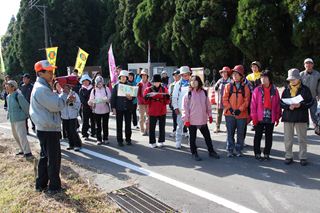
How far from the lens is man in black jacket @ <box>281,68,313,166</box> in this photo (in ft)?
21.3

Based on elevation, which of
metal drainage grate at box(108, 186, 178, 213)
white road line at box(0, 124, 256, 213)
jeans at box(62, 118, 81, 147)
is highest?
jeans at box(62, 118, 81, 147)

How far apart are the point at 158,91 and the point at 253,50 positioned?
11535 millimetres

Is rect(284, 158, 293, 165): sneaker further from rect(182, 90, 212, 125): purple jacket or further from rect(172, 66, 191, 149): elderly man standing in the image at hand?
rect(172, 66, 191, 149): elderly man standing

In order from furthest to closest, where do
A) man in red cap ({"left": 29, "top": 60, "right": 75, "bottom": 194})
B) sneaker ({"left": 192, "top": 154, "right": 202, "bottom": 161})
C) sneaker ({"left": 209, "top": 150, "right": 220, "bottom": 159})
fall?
sneaker ({"left": 209, "top": 150, "right": 220, "bottom": 159}), sneaker ({"left": 192, "top": 154, "right": 202, "bottom": 161}), man in red cap ({"left": 29, "top": 60, "right": 75, "bottom": 194})

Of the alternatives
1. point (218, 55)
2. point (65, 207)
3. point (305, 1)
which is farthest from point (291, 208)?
point (218, 55)

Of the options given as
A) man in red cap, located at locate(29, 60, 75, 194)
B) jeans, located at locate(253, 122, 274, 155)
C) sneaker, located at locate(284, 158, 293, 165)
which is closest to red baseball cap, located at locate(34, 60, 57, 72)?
man in red cap, located at locate(29, 60, 75, 194)

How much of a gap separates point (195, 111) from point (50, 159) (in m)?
3.18

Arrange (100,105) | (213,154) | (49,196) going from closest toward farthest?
(49,196), (213,154), (100,105)

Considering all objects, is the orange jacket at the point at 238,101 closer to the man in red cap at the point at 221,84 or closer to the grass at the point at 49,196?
the man in red cap at the point at 221,84

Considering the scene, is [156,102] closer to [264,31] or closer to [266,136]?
[266,136]

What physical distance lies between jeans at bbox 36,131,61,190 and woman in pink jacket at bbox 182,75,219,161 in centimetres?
292

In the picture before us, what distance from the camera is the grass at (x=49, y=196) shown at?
16.0 feet

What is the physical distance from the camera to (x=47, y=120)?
17.0ft

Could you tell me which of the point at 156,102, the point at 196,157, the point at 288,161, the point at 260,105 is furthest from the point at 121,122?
the point at 288,161
